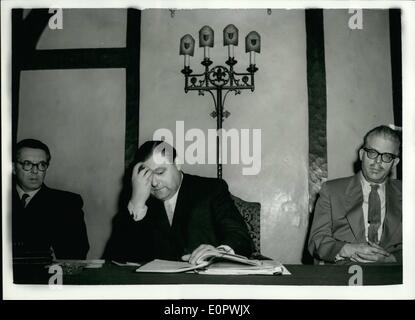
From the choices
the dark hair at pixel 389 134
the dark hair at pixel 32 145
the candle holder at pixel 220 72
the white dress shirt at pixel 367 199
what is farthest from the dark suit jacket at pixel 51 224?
the dark hair at pixel 389 134

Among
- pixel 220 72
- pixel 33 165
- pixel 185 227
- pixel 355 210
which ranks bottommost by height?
pixel 185 227

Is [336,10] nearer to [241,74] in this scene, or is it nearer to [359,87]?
[359,87]

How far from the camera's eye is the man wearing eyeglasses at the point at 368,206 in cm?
253

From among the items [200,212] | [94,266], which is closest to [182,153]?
[200,212]

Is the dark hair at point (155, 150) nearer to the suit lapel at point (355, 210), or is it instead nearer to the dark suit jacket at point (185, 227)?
the dark suit jacket at point (185, 227)

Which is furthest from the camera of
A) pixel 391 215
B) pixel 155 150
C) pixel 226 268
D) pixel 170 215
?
pixel 155 150

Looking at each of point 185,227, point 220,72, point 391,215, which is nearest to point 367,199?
point 391,215

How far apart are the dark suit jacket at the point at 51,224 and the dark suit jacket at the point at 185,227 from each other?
0.33 meters

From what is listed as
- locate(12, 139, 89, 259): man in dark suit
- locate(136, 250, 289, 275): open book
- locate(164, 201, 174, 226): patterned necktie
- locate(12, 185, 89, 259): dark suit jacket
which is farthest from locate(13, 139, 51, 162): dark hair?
locate(136, 250, 289, 275): open book

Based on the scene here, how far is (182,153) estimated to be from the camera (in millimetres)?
2824

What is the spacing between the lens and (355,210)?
261 cm

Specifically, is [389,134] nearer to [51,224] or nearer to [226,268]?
[226,268]

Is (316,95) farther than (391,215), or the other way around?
(316,95)

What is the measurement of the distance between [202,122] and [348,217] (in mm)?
1077
